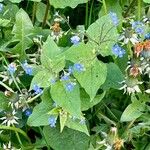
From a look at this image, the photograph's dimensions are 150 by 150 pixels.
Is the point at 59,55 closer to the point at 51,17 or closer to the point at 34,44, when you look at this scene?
the point at 34,44

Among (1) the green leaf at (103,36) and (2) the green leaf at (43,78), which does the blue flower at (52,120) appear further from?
(1) the green leaf at (103,36)

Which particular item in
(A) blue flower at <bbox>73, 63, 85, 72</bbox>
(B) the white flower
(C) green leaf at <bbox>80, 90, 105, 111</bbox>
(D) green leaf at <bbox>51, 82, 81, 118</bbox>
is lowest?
(B) the white flower

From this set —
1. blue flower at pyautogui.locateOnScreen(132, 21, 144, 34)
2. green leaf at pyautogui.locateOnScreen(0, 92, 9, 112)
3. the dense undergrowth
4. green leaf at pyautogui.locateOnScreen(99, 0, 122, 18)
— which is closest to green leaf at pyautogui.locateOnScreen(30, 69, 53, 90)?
the dense undergrowth

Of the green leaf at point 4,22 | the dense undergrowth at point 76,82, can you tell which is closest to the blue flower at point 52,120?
the dense undergrowth at point 76,82

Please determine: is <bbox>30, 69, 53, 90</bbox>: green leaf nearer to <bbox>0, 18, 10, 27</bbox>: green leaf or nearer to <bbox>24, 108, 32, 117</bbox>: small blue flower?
<bbox>24, 108, 32, 117</bbox>: small blue flower

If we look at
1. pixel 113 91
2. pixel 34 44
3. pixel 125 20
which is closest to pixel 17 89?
pixel 34 44

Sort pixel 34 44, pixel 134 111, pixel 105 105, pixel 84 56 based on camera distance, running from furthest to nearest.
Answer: pixel 34 44 < pixel 105 105 < pixel 134 111 < pixel 84 56

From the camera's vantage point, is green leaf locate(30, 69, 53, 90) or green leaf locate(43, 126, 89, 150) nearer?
green leaf locate(30, 69, 53, 90)
